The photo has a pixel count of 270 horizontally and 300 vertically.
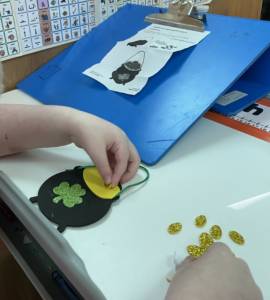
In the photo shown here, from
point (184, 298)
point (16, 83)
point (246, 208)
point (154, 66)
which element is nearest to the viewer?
point (184, 298)

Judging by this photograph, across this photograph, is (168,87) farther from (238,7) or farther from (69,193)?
(238,7)

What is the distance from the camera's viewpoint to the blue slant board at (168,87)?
600 mm

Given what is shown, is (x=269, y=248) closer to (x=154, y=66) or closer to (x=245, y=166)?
(x=245, y=166)

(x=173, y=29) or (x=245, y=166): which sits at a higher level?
(x=173, y=29)

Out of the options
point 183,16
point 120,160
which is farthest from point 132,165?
point 183,16

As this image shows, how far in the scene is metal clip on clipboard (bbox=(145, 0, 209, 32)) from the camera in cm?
76

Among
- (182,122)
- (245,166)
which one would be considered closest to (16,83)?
(182,122)

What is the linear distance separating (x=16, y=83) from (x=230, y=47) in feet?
1.57

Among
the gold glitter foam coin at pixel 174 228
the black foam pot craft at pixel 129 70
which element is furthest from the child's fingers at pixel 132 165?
the black foam pot craft at pixel 129 70

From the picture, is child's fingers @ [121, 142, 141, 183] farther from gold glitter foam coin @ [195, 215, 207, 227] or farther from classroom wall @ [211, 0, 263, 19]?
classroom wall @ [211, 0, 263, 19]

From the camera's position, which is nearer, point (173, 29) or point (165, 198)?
point (165, 198)

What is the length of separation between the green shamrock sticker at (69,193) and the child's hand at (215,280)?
0.16 metres

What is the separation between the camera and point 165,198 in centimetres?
49

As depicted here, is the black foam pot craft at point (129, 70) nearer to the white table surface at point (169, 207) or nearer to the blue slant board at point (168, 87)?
the blue slant board at point (168, 87)
